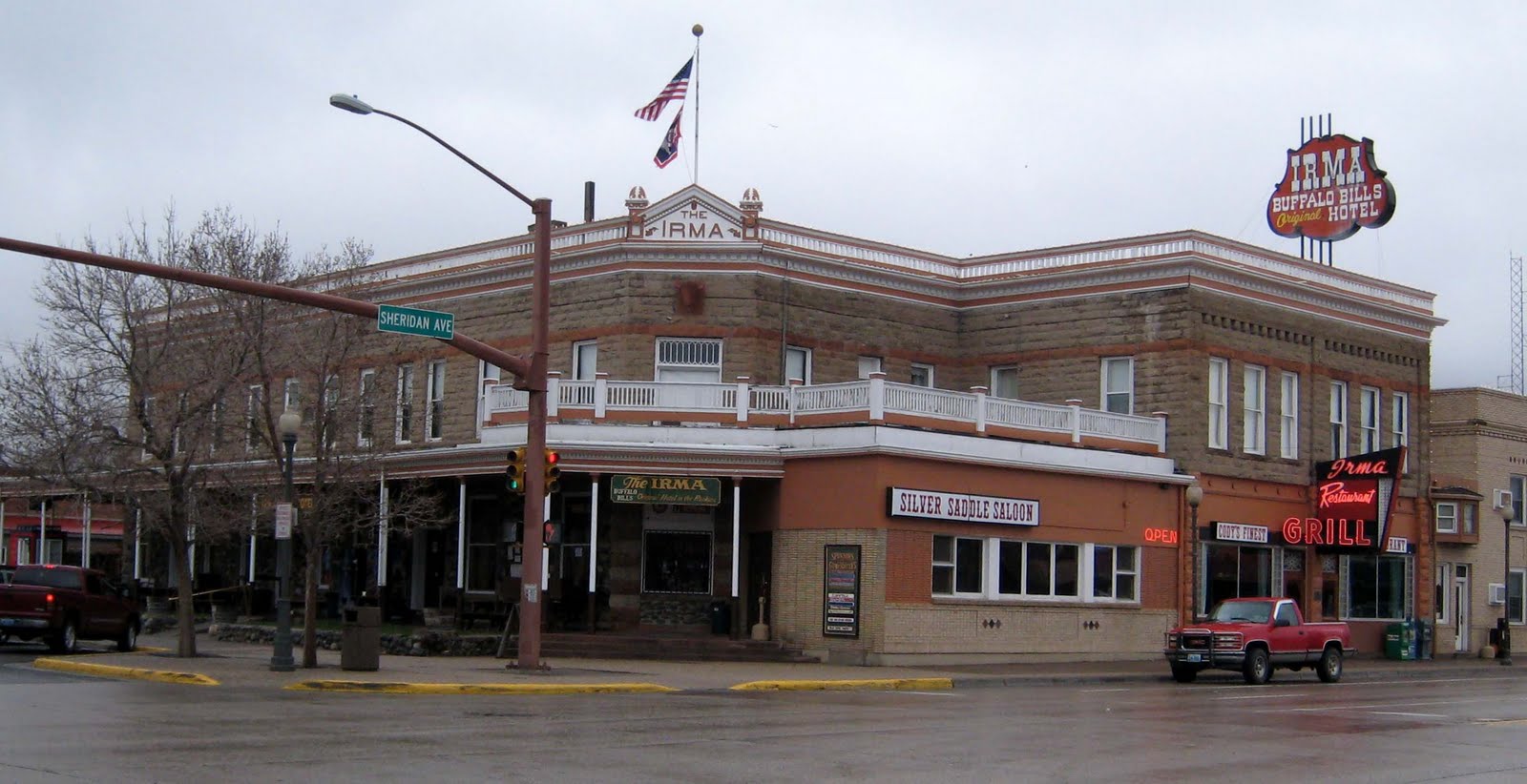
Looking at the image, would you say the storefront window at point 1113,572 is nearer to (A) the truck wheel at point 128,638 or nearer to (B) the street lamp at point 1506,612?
(B) the street lamp at point 1506,612

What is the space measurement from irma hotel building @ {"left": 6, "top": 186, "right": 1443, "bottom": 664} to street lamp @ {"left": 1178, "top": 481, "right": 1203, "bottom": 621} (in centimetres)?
16

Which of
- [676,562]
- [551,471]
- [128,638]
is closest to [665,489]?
[676,562]

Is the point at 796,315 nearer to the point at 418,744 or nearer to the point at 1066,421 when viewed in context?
the point at 1066,421

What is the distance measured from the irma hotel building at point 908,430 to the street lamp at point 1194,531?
156 millimetres

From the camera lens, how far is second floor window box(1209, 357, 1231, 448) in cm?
3919

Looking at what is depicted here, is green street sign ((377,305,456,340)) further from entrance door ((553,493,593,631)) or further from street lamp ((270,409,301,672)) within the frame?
entrance door ((553,493,593,631))

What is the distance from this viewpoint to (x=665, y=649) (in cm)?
3177

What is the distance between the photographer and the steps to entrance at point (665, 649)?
31609 millimetres

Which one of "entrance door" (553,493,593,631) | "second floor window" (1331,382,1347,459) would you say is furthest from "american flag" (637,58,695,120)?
"second floor window" (1331,382,1347,459)

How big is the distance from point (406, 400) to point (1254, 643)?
1839 centimetres

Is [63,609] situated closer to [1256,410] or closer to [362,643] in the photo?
[362,643]

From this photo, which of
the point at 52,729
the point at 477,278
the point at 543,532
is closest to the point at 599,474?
the point at 543,532

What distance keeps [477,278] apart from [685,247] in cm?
632

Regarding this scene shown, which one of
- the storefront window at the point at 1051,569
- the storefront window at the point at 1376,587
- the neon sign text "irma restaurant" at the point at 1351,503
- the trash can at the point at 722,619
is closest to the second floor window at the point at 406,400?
the trash can at the point at 722,619
